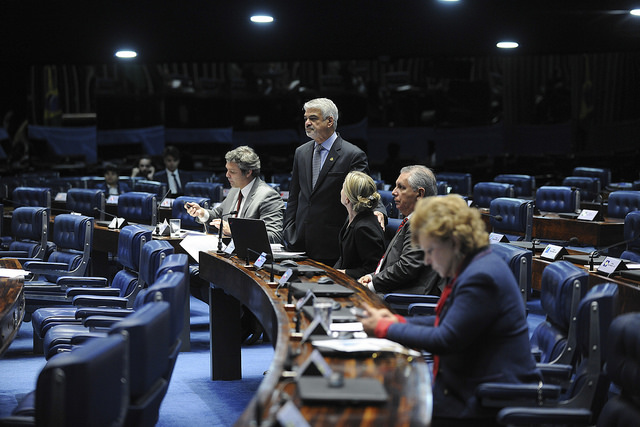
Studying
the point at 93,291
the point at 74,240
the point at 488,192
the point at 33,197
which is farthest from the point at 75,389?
the point at 488,192

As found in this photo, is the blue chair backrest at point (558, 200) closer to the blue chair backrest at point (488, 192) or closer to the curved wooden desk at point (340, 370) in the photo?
the blue chair backrest at point (488, 192)

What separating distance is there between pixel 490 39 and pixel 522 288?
321 inches

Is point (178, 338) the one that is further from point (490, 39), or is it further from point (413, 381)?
point (490, 39)

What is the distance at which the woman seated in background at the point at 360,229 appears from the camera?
13.0 feet

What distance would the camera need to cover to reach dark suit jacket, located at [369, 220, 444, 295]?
Answer: 145 inches

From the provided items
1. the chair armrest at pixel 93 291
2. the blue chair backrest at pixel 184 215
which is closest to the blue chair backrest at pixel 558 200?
the blue chair backrest at pixel 184 215

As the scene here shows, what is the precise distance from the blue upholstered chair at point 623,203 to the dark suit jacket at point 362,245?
338cm

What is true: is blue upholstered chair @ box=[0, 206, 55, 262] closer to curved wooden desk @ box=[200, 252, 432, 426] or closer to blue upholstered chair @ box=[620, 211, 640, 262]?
curved wooden desk @ box=[200, 252, 432, 426]

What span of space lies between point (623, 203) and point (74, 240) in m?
4.39

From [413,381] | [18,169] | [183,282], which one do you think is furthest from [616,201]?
[18,169]

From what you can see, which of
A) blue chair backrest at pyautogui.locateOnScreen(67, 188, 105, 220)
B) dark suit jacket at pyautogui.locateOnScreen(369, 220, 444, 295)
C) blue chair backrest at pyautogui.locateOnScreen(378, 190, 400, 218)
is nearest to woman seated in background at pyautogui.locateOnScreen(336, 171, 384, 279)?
dark suit jacket at pyautogui.locateOnScreen(369, 220, 444, 295)

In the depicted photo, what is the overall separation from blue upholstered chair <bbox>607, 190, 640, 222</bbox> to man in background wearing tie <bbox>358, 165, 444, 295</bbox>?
3467 mm

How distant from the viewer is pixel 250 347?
17.6ft

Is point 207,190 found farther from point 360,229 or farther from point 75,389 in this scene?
point 75,389
